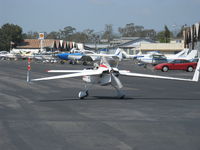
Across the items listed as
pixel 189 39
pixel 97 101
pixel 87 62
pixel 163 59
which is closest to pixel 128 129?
pixel 97 101

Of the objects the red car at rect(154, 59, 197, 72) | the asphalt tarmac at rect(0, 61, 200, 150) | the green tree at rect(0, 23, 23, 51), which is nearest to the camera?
the asphalt tarmac at rect(0, 61, 200, 150)

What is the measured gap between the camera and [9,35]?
5866 inches

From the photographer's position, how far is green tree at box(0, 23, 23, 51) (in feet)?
487

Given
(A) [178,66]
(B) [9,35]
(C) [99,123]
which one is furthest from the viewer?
(B) [9,35]

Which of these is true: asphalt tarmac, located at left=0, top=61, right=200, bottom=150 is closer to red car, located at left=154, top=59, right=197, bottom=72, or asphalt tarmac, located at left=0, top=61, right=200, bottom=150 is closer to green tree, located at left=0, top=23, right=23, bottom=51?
red car, located at left=154, top=59, right=197, bottom=72

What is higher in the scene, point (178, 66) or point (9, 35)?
point (9, 35)

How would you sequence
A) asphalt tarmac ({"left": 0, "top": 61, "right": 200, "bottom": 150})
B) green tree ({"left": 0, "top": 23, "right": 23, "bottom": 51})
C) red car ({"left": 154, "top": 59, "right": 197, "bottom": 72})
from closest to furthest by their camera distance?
asphalt tarmac ({"left": 0, "top": 61, "right": 200, "bottom": 150})
red car ({"left": 154, "top": 59, "right": 197, "bottom": 72})
green tree ({"left": 0, "top": 23, "right": 23, "bottom": 51})

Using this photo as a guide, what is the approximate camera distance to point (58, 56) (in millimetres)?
70188

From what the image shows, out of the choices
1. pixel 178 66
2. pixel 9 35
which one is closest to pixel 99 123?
pixel 178 66

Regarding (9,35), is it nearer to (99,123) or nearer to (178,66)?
(178,66)

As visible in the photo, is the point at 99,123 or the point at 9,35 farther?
the point at 9,35

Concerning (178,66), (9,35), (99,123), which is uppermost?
(9,35)

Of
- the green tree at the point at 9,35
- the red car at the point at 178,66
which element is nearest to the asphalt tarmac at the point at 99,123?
the red car at the point at 178,66

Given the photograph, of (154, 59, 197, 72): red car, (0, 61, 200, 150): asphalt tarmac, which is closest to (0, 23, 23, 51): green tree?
(154, 59, 197, 72): red car
